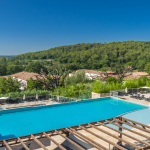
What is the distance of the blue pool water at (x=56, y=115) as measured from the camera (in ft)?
29.0

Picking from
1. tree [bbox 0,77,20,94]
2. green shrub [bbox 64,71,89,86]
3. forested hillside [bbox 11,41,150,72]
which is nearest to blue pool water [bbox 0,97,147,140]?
tree [bbox 0,77,20,94]

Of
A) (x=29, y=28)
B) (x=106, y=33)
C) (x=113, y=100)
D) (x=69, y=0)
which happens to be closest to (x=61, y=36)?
(x=29, y=28)

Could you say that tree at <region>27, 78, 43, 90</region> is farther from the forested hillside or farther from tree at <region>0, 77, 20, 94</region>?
the forested hillside

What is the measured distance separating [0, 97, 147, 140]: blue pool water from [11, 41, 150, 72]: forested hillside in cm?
4834

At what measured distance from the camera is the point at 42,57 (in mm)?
104562

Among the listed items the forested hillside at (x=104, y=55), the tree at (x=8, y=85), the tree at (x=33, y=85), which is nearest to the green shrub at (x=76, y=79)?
the tree at (x=33, y=85)

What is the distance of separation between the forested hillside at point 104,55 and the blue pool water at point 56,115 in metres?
48.3

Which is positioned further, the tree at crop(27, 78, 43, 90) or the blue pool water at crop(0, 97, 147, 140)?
the tree at crop(27, 78, 43, 90)

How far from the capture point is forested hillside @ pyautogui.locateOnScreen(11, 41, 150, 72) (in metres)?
68.4

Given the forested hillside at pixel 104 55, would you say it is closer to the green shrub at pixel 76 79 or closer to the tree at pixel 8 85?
the green shrub at pixel 76 79

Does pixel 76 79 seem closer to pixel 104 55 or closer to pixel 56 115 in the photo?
pixel 56 115

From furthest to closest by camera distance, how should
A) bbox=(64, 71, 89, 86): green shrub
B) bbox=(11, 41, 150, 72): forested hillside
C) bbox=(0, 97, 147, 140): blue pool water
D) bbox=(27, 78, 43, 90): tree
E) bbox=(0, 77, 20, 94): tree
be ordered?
1. bbox=(11, 41, 150, 72): forested hillside
2. bbox=(64, 71, 89, 86): green shrub
3. bbox=(27, 78, 43, 90): tree
4. bbox=(0, 77, 20, 94): tree
5. bbox=(0, 97, 147, 140): blue pool water

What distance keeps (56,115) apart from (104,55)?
73.4 meters

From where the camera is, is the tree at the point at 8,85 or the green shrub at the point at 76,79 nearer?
the tree at the point at 8,85
